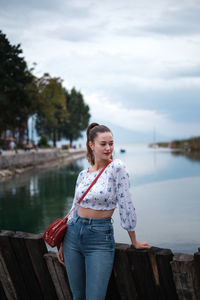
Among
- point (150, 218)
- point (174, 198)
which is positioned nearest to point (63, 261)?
point (150, 218)

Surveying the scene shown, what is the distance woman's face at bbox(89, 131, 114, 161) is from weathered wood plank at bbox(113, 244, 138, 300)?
0.80 meters

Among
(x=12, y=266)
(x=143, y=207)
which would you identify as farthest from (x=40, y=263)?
(x=143, y=207)

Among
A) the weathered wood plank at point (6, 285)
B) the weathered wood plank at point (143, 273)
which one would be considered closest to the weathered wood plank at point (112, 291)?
the weathered wood plank at point (143, 273)

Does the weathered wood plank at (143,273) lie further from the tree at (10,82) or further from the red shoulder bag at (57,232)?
the tree at (10,82)

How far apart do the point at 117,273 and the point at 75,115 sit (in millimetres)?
67360

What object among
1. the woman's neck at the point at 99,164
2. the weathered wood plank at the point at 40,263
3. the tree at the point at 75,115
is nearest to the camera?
the woman's neck at the point at 99,164

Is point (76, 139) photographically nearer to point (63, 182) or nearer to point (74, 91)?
point (74, 91)

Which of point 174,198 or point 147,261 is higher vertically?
point 147,261

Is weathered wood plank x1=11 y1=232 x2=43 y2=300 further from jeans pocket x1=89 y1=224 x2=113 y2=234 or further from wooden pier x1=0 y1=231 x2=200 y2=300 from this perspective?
jeans pocket x1=89 y1=224 x2=113 y2=234

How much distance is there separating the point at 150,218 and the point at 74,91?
61.6 meters

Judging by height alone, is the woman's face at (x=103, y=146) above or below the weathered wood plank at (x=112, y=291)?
above

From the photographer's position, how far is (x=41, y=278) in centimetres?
355

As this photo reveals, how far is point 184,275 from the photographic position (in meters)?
2.85

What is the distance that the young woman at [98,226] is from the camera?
2775mm
